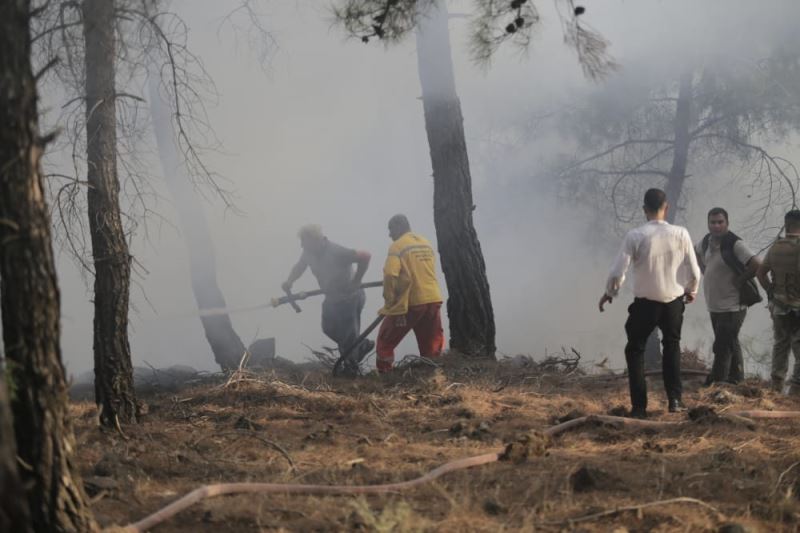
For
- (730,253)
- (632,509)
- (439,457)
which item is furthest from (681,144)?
(632,509)

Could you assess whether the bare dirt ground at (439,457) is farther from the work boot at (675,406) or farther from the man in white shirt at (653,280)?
the man in white shirt at (653,280)

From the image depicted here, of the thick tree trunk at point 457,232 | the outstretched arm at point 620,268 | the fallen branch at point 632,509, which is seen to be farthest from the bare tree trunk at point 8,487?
the thick tree trunk at point 457,232

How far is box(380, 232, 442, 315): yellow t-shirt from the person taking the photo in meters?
8.77

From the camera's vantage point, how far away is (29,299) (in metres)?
3.09

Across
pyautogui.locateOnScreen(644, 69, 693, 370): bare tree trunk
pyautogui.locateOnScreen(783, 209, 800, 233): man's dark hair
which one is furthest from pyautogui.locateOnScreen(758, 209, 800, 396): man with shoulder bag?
pyautogui.locateOnScreen(644, 69, 693, 370): bare tree trunk

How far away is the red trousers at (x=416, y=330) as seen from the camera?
8.93 m

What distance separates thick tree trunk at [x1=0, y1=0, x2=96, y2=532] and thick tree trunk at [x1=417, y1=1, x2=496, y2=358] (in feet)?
21.4

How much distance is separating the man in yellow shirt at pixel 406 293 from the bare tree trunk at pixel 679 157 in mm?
4608

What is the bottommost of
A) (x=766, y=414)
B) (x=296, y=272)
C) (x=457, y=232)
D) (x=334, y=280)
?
(x=766, y=414)

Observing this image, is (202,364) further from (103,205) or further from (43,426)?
(43,426)

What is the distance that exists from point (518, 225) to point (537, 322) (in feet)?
18.3

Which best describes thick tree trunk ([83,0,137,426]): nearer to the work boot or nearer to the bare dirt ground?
the bare dirt ground

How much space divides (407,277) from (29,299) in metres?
5.91

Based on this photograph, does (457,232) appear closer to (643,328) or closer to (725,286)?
(725,286)
